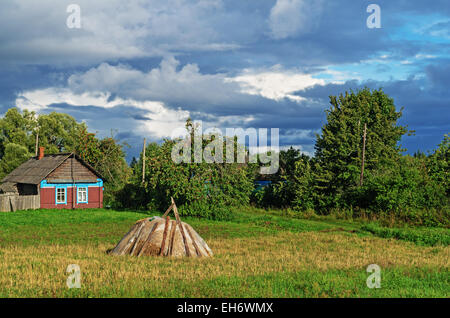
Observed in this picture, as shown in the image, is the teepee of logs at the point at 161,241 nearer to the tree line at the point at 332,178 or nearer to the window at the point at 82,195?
the tree line at the point at 332,178

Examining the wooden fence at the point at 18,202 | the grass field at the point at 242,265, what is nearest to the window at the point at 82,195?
the wooden fence at the point at 18,202

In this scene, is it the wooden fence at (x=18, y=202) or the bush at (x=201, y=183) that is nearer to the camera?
the bush at (x=201, y=183)

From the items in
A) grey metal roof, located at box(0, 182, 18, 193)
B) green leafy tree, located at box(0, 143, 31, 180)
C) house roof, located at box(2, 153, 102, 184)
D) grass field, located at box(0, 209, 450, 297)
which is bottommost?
grass field, located at box(0, 209, 450, 297)

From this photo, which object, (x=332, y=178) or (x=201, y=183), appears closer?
(x=201, y=183)

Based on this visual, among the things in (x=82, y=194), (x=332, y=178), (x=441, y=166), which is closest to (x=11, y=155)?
(x=82, y=194)

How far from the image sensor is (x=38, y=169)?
153 feet

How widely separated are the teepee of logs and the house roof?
99.8 feet

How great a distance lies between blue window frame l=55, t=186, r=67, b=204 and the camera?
4481cm

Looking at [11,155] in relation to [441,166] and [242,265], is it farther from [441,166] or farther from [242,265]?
[242,265]

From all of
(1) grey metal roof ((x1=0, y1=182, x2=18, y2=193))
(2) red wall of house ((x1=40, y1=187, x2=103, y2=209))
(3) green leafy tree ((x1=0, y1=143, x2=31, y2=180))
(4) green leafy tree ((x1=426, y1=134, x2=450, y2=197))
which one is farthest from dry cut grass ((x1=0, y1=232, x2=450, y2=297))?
(3) green leafy tree ((x1=0, y1=143, x2=31, y2=180))

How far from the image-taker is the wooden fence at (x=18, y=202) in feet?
134

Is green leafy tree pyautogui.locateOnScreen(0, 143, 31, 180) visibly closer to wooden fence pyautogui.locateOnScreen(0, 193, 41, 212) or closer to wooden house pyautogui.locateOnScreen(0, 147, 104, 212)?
wooden house pyautogui.locateOnScreen(0, 147, 104, 212)

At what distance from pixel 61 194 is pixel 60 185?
901 mm
